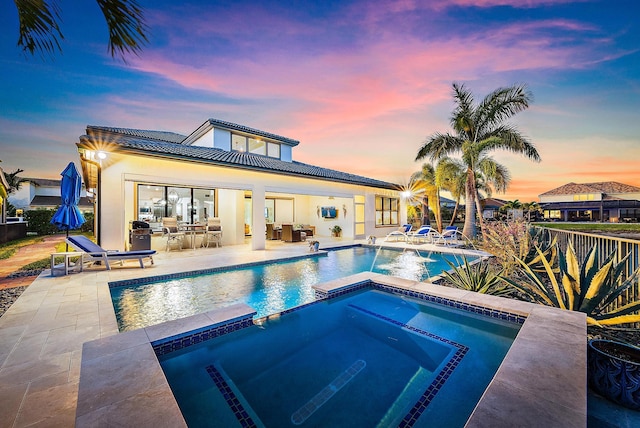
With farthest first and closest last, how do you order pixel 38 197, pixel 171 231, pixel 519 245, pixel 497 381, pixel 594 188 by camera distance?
1. pixel 594 188
2. pixel 38 197
3. pixel 171 231
4. pixel 519 245
5. pixel 497 381

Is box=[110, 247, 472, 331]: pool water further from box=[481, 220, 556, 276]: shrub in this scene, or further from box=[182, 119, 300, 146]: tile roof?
box=[182, 119, 300, 146]: tile roof

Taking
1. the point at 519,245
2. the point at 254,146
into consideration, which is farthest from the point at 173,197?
the point at 519,245

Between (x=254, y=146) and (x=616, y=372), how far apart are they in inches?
666

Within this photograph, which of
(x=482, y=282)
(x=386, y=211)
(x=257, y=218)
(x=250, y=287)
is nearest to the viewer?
(x=482, y=282)

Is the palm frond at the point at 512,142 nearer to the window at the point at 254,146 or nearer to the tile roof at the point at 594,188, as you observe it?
the window at the point at 254,146

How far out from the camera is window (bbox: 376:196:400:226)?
18.4m

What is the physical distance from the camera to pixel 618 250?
4426 millimetres

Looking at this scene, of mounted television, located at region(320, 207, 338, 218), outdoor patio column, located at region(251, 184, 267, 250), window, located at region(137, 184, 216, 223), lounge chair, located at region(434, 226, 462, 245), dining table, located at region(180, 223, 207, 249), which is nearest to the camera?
outdoor patio column, located at region(251, 184, 267, 250)

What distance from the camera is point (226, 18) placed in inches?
360

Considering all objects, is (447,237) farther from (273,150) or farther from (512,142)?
(273,150)

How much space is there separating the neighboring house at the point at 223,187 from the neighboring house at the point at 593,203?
114 feet

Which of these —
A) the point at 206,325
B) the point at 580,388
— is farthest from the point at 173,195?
the point at 580,388

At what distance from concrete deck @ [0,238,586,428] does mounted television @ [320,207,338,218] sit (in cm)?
1300

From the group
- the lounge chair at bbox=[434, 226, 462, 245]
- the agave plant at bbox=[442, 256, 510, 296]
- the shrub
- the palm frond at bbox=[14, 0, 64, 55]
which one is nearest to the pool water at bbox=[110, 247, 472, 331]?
the agave plant at bbox=[442, 256, 510, 296]
